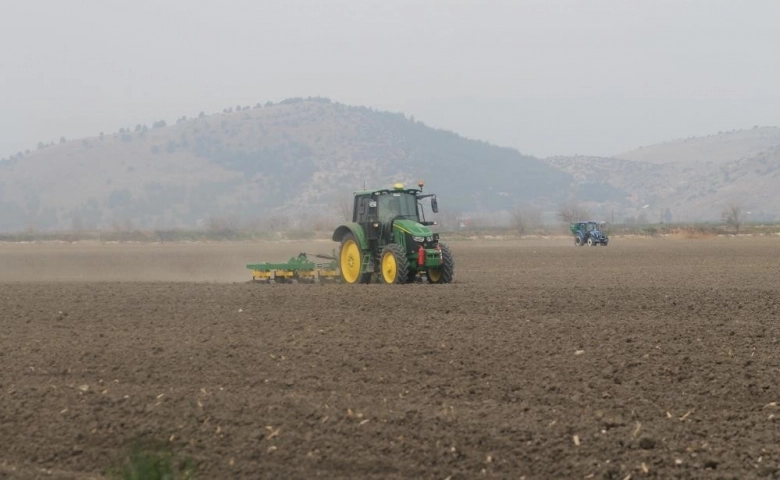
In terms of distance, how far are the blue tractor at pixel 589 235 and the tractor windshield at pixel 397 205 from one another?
114 feet

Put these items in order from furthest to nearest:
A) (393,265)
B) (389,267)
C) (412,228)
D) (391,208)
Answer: (391,208) → (412,228) → (389,267) → (393,265)

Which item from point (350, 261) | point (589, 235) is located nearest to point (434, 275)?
point (350, 261)

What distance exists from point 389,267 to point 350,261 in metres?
1.68

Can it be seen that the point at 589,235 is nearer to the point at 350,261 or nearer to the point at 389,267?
the point at 350,261

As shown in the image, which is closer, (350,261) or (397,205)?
(397,205)

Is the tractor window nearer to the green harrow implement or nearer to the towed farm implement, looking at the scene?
the towed farm implement

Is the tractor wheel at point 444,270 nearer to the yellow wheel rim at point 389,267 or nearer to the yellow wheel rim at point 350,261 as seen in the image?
the yellow wheel rim at point 389,267

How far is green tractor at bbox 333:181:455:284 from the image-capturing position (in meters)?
19.6

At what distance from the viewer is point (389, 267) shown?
64.5 feet

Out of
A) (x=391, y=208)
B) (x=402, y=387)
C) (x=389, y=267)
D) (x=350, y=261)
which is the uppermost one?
(x=391, y=208)

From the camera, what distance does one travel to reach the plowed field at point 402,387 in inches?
297

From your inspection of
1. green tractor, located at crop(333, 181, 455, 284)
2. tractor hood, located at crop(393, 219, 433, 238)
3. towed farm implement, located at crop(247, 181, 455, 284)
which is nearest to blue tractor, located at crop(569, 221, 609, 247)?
towed farm implement, located at crop(247, 181, 455, 284)

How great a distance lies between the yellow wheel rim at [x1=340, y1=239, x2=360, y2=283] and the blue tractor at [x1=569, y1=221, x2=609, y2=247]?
34.7 m

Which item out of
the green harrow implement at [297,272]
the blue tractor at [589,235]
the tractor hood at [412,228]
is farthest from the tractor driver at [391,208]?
the blue tractor at [589,235]
